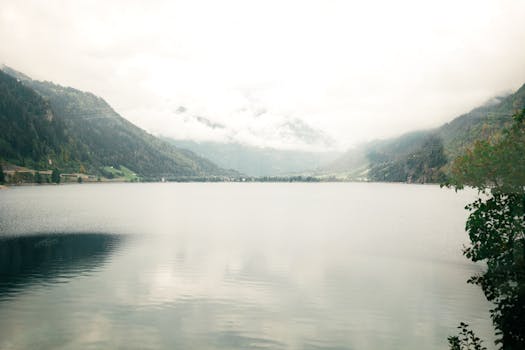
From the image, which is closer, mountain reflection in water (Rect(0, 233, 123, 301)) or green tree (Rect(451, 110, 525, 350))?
green tree (Rect(451, 110, 525, 350))

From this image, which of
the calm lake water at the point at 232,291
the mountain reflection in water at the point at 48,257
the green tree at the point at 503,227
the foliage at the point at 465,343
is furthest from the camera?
the mountain reflection in water at the point at 48,257

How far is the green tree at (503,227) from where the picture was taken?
122 ft

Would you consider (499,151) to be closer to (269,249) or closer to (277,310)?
(277,310)

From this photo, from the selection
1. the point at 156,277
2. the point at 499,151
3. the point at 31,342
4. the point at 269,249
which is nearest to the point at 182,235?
the point at 269,249

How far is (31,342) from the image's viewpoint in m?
37.5

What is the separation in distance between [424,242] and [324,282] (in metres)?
47.4

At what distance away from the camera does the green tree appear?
37.1m

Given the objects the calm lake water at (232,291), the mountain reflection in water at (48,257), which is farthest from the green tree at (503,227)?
the mountain reflection in water at (48,257)

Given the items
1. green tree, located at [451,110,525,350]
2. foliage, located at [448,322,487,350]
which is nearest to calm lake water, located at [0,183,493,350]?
foliage, located at [448,322,487,350]

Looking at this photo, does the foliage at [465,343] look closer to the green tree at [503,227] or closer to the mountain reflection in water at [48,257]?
the green tree at [503,227]

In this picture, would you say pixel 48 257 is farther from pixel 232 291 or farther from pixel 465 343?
pixel 465 343

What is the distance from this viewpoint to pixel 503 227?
40.7 m

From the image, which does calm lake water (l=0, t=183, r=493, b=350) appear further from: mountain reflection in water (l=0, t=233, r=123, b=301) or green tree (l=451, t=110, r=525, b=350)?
green tree (l=451, t=110, r=525, b=350)

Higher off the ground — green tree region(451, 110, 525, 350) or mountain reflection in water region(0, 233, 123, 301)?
green tree region(451, 110, 525, 350)
